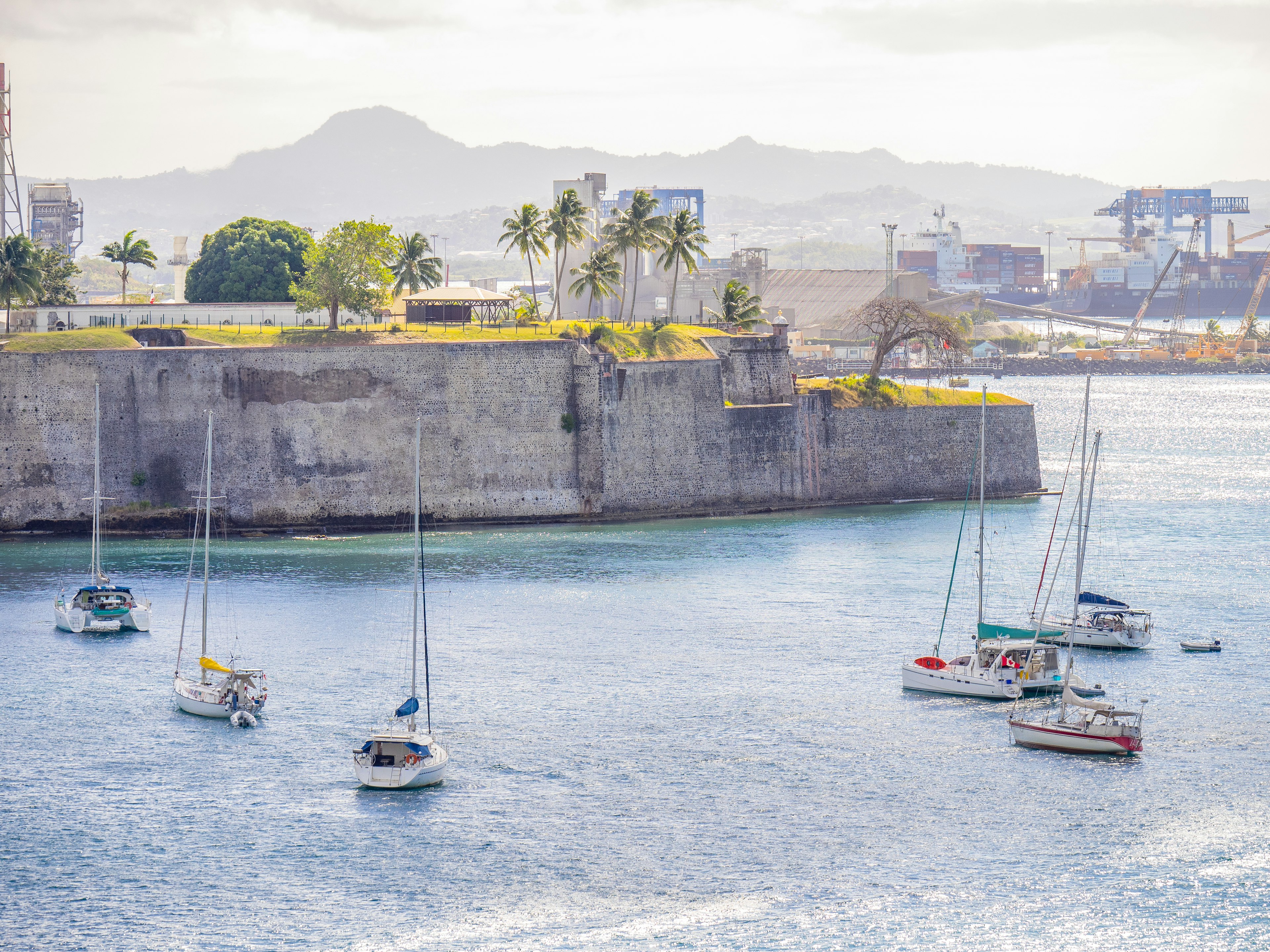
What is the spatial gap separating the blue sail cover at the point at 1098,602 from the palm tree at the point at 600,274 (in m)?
38.7

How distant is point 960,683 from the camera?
48312 millimetres

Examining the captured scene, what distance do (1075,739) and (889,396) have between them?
44774 millimetres

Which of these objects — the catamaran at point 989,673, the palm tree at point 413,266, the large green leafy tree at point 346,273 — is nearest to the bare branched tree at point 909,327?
the palm tree at point 413,266

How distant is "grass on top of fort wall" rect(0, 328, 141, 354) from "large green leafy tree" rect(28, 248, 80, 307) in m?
13.8

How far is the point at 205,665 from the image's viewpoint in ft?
155

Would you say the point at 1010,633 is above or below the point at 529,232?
below

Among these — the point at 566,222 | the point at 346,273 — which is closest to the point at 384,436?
the point at 346,273

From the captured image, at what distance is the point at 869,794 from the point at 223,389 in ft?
148

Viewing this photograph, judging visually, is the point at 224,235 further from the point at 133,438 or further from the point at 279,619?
the point at 279,619

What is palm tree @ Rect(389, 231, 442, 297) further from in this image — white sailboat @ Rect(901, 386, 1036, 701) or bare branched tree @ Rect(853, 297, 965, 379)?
white sailboat @ Rect(901, 386, 1036, 701)

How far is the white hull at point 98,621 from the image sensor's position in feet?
182

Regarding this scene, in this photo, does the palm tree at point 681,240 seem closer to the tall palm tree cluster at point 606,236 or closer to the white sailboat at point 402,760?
the tall palm tree cluster at point 606,236

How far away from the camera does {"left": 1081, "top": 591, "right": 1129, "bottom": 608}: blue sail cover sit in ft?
180

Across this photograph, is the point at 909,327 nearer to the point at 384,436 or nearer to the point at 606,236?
the point at 606,236
